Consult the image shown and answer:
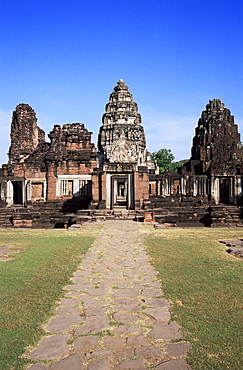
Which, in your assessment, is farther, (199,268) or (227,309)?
(199,268)

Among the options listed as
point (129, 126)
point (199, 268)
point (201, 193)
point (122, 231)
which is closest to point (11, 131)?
point (129, 126)

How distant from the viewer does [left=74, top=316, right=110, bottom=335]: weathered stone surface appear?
360cm

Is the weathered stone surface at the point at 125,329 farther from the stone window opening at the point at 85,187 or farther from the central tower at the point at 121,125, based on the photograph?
the central tower at the point at 121,125

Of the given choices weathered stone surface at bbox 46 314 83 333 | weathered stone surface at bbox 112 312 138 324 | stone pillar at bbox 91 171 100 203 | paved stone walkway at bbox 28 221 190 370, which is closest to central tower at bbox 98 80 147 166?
stone pillar at bbox 91 171 100 203

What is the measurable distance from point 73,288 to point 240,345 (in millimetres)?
2804

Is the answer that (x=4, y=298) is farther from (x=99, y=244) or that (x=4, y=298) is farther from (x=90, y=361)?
(x=99, y=244)

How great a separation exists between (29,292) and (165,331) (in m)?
2.30

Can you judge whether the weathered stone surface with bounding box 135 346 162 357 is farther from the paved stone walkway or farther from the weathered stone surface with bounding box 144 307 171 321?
the weathered stone surface with bounding box 144 307 171 321

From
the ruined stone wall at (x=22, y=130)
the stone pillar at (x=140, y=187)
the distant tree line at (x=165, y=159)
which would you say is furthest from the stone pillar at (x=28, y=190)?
the distant tree line at (x=165, y=159)

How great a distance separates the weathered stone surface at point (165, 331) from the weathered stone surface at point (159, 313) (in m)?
0.14

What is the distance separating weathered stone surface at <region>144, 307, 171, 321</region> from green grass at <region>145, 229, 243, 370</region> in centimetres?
9

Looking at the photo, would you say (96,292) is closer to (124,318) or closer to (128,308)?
(128,308)

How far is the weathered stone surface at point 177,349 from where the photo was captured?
306 centimetres

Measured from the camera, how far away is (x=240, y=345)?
10.5 ft
